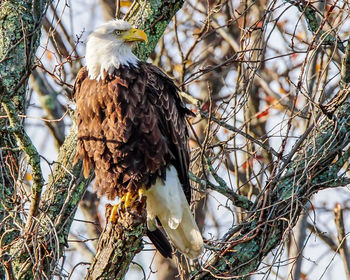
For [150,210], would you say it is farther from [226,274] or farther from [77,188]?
[226,274]

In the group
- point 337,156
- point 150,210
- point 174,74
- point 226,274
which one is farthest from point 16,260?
point 174,74

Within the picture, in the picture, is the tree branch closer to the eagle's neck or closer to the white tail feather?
the white tail feather

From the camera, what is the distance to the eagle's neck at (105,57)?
191 inches

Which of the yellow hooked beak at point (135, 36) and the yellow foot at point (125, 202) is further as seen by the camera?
the yellow hooked beak at point (135, 36)

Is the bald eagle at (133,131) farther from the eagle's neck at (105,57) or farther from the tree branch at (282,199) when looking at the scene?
the tree branch at (282,199)

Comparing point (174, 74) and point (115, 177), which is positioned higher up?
point (174, 74)

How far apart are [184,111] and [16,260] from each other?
1.59m

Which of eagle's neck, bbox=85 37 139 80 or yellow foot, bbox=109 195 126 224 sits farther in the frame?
eagle's neck, bbox=85 37 139 80

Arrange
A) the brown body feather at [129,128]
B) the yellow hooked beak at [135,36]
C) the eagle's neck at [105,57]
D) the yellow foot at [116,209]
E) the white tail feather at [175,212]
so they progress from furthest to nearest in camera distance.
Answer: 1. the white tail feather at [175,212]
2. the yellow hooked beak at [135,36]
3. the eagle's neck at [105,57]
4. the brown body feather at [129,128]
5. the yellow foot at [116,209]

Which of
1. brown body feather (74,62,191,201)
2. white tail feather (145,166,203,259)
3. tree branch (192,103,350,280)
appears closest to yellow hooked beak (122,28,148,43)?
brown body feather (74,62,191,201)

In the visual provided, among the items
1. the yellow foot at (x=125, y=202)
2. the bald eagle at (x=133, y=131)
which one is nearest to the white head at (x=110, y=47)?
the bald eagle at (x=133, y=131)

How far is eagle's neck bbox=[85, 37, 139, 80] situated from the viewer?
4.86 meters

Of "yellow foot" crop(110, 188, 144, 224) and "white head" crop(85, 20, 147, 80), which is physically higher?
"white head" crop(85, 20, 147, 80)

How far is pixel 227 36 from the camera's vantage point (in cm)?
834
